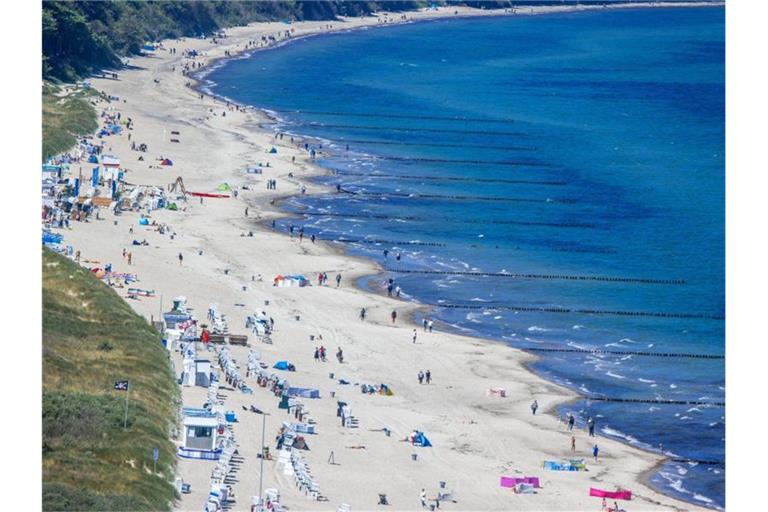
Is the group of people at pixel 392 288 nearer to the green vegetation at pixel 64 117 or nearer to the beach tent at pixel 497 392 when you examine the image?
the beach tent at pixel 497 392

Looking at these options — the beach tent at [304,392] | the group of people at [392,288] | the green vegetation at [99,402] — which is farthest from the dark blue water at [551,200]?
the green vegetation at [99,402]

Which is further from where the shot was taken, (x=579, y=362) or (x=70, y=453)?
(x=579, y=362)

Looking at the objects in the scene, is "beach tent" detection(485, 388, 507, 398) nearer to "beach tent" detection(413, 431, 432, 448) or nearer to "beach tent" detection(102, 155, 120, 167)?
"beach tent" detection(413, 431, 432, 448)

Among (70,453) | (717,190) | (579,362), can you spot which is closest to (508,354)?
(579,362)

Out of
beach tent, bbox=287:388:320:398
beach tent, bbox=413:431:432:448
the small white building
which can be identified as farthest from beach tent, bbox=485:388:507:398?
the small white building

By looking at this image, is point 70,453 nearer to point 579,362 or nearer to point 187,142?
point 579,362

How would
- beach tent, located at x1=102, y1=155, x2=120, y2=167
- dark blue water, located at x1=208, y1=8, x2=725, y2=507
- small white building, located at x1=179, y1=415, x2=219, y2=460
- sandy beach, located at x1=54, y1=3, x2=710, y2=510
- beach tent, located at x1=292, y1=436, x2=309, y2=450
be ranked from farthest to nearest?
1. beach tent, located at x1=102, y1=155, x2=120, y2=167
2. dark blue water, located at x1=208, y1=8, x2=725, y2=507
3. beach tent, located at x1=292, y1=436, x2=309, y2=450
4. sandy beach, located at x1=54, y1=3, x2=710, y2=510
5. small white building, located at x1=179, y1=415, x2=219, y2=460
